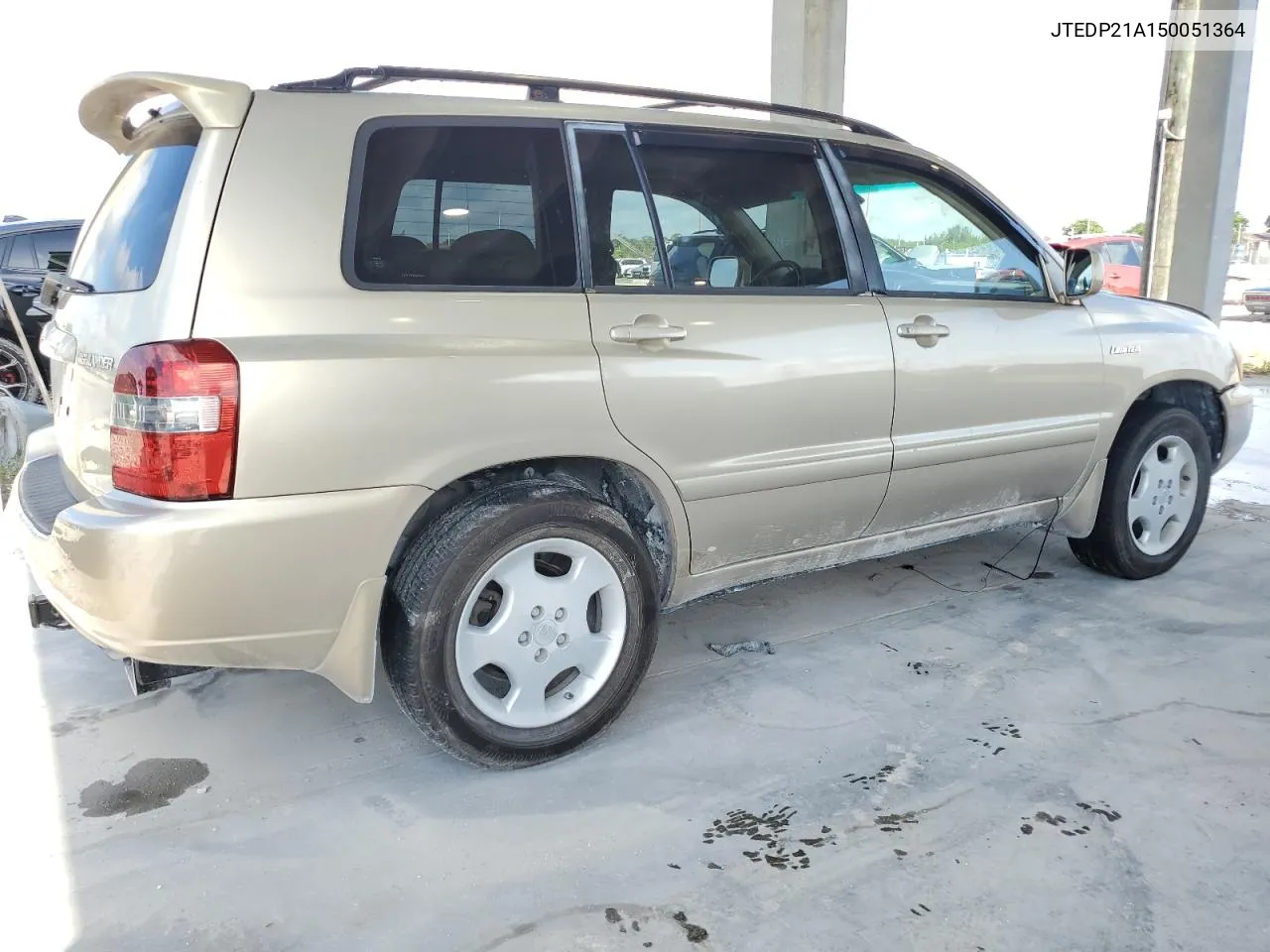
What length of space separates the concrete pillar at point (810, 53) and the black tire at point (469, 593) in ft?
22.8

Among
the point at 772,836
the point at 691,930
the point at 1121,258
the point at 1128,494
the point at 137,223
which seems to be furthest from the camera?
the point at 1121,258

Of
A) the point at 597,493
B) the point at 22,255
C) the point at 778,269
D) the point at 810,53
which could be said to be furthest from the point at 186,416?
the point at 810,53

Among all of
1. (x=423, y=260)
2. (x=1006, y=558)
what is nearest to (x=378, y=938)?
(x=423, y=260)

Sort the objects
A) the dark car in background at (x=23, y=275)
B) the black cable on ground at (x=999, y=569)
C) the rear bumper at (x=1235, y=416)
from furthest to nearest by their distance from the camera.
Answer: the dark car in background at (x=23, y=275)
the rear bumper at (x=1235, y=416)
the black cable on ground at (x=999, y=569)

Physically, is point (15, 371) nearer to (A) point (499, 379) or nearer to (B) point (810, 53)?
(A) point (499, 379)

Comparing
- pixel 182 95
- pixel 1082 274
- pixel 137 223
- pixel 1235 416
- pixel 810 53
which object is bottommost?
pixel 1235 416

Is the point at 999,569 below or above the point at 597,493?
below

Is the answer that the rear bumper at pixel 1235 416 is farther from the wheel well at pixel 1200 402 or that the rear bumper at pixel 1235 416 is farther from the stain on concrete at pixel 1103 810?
the stain on concrete at pixel 1103 810

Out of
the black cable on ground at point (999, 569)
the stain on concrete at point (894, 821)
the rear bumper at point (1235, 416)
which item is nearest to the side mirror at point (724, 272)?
the stain on concrete at point (894, 821)

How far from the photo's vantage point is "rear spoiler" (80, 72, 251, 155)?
6.95ft

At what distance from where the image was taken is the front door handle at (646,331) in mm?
2504

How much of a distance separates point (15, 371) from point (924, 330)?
7.66 meters

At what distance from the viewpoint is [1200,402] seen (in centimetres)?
404

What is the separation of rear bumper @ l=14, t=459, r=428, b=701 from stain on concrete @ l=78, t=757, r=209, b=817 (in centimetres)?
50
